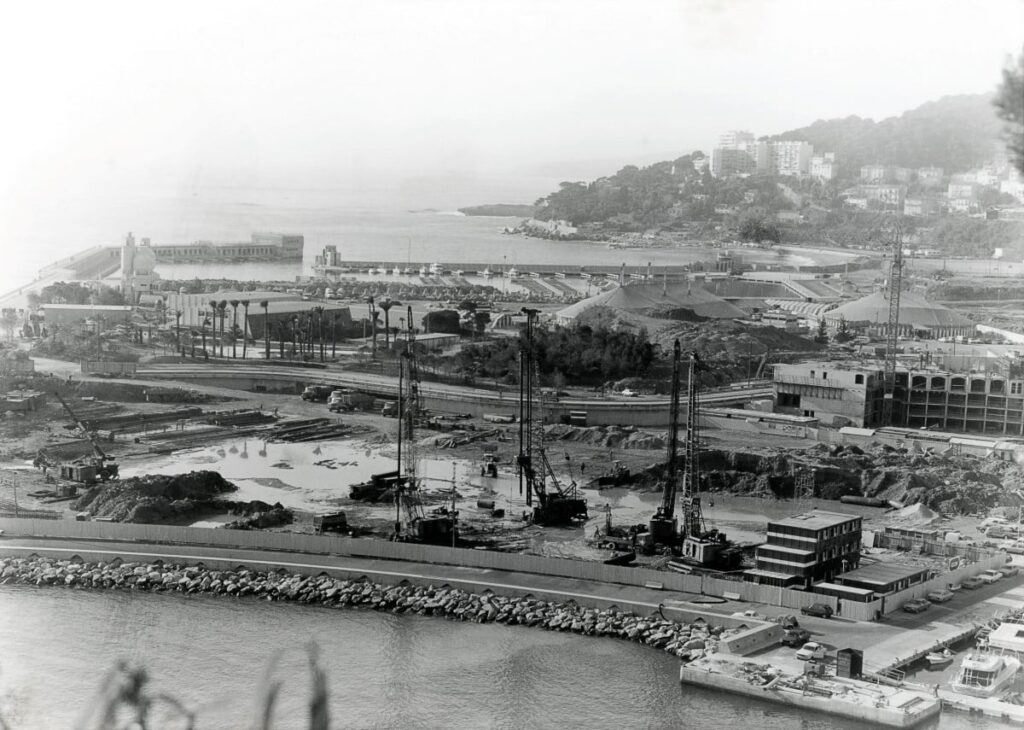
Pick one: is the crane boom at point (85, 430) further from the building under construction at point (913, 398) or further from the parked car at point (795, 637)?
the building under construction at point (913, 398)

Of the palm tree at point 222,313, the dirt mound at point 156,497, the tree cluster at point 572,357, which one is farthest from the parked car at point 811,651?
the palm tree at point 222,313

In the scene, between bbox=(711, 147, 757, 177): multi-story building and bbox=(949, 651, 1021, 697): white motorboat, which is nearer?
bbox=(949, 651, 1021, 697): white motorboat

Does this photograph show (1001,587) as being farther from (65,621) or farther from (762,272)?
(762,272)

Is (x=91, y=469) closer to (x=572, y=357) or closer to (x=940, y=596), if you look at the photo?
(x=572, y=357)

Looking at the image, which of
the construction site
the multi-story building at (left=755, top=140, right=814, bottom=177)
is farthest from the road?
the multi-story building at (left=755, top=140, right=814, bottom=177)

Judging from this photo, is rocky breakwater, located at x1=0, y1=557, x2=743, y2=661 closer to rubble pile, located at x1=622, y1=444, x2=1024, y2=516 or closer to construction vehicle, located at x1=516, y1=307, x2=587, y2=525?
construction vehicle, located at x1=516, y1=307, x2=587, y2=525
